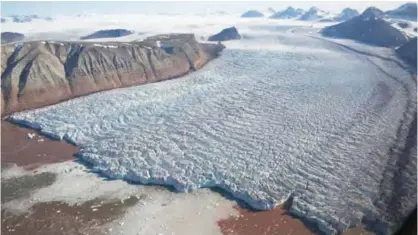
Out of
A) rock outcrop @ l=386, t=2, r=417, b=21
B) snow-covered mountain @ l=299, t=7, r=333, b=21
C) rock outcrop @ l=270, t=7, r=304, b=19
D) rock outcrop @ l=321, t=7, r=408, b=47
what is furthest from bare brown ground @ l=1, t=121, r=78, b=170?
rock outcrop @ l=270, t=7, r=304, b=19

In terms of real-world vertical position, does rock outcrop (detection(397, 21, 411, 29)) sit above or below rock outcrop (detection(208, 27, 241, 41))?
Result: above

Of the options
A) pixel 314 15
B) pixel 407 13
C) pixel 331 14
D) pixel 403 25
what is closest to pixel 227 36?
pixel 403 25

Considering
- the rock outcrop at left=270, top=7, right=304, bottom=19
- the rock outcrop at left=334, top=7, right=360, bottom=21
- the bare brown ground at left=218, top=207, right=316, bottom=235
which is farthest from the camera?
the rock outcrop at left=270, top=7, right=304, bottom=19

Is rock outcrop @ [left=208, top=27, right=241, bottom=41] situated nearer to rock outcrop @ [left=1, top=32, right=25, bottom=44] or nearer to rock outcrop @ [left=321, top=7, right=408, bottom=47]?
rock outcrop @ [left=321, top=7, right=408, bottom=47]

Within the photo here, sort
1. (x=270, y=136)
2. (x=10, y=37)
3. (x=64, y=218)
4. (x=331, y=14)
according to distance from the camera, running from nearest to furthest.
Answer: (x=64, y=218) → (x=270, y=136) → (x=10, y=37) → (x=331, y=14)

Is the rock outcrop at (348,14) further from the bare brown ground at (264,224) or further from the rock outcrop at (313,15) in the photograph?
the bare brown ground at (264,224)

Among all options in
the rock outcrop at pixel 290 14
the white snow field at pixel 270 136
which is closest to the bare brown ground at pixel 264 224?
the white snow field at pixel 270 136

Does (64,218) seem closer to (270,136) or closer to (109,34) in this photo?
(270,136)
